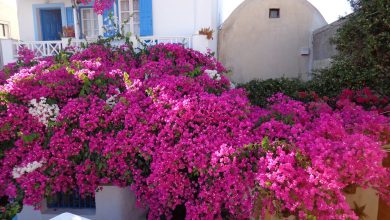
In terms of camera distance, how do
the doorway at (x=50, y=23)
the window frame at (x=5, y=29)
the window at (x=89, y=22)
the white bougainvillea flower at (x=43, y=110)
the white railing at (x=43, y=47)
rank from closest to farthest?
the white bougainvillea flower at (x=43, y=110)
the white railing at (x=43, y=47)
the window at (x=89, y=22)
the doorway at (x=50, y=23)
the window frame at (x=5, y=29)

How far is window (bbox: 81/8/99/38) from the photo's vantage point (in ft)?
32.0

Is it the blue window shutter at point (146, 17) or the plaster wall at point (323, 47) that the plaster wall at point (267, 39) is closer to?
the plaster wall at point (323, 47)

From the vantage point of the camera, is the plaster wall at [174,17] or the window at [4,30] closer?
the plaster wall at [174,17]

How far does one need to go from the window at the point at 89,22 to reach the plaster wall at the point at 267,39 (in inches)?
174

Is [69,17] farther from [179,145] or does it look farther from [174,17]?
[179,145]

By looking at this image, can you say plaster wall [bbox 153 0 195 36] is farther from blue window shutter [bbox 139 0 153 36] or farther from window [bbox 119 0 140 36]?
window [bbox 119 0 140 36]

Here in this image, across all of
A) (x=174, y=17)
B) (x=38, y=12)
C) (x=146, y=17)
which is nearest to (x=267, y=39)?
(x=174, y=17)

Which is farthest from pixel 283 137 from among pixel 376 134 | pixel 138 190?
pixel 138 190

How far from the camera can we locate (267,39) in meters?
10.6

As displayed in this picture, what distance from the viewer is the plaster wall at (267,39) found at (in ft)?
34.1

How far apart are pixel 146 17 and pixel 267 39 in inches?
177

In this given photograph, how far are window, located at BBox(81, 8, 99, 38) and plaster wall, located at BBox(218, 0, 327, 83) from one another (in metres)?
4.42

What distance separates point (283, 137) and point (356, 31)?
305 centimetres

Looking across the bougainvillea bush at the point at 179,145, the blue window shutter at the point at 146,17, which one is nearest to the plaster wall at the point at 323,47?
the blue window shutter at the point at 146,17
